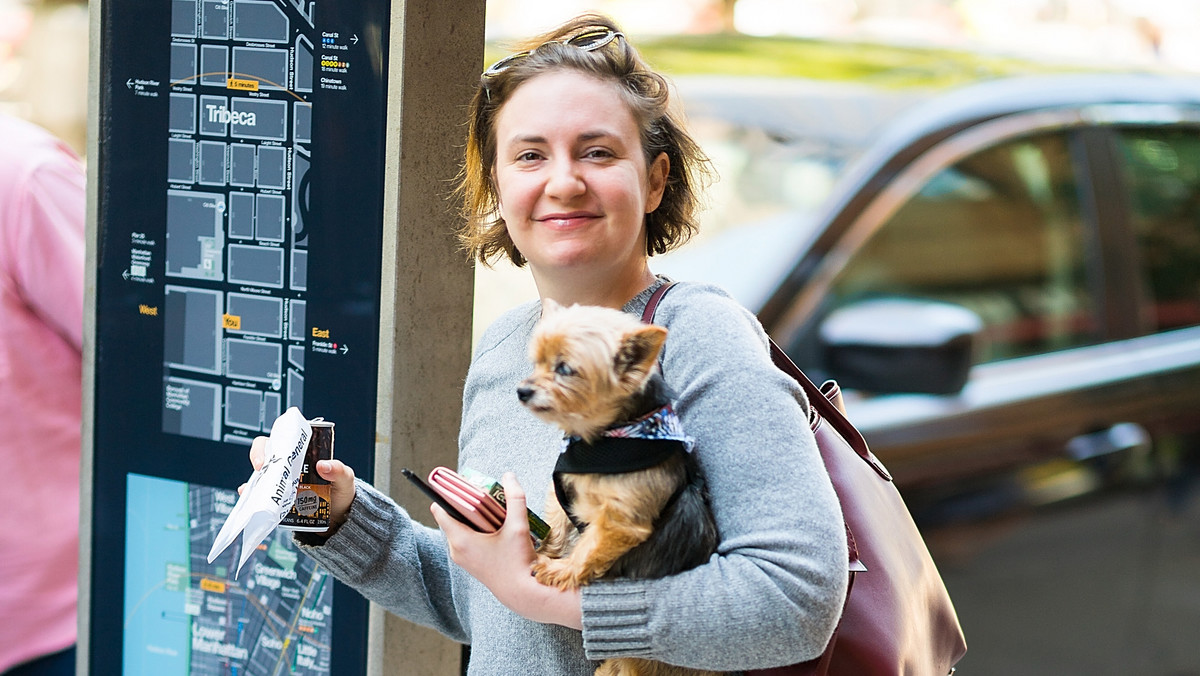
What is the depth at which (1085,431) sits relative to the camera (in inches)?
143

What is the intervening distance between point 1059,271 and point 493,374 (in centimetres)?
269

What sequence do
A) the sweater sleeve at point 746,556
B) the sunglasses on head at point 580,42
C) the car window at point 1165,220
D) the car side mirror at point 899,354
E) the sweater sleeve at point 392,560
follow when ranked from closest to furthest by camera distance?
the sweater sleeve at point 746,556
the sunglasses on head at point 580,42
the sweater sleeve at point 392,560
the car side mirror at point 899,354
the car window at point 1165,220

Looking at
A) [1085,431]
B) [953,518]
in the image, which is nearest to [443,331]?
[953,518]

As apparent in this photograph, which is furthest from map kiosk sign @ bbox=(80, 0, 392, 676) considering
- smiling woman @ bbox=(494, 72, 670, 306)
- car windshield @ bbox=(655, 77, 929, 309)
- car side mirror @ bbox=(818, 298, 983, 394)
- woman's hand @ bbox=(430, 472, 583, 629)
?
car side mirror @ bbox=(818, 298, 983, 394)

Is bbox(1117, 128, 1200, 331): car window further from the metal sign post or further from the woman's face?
the woman's face

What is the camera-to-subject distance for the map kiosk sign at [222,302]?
209cm

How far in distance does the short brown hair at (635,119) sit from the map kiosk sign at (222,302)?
259mm

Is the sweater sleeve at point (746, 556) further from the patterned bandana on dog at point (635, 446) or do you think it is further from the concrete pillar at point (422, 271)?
the concrete pillar at point (422, 271)

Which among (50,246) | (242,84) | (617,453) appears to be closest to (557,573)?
(617,453)

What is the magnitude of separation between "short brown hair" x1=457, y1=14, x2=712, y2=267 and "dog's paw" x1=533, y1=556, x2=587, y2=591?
549 millimetres

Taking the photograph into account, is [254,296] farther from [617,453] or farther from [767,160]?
[767,160]

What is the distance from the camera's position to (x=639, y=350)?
140cm

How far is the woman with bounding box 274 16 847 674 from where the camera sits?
1396mm

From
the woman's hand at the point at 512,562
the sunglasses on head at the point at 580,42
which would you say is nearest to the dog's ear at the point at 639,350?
the woman's hand at the point at 512,562
